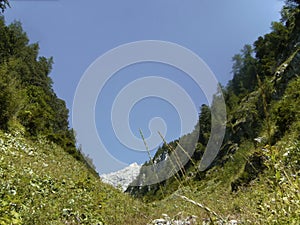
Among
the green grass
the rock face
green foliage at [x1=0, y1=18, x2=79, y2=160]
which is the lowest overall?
the rock face

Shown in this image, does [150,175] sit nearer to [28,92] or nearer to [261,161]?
[261,161]

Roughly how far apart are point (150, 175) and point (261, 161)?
311 inches

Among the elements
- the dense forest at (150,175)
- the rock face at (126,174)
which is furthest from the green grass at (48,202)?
the rock face at (126,174)

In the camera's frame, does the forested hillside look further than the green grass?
No

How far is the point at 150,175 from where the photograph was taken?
293 cm

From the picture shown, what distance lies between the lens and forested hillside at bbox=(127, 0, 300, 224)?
174cm

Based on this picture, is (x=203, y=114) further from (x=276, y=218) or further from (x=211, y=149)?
(x=276, y=218)

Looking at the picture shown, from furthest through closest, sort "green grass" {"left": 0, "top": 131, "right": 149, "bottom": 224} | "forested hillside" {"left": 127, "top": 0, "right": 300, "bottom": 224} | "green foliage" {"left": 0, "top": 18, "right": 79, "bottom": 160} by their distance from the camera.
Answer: "green foliage" {"left": 0, "top": 18, "right": 79, "bottom": 160} → "green grass" {"left": 0, "top": 131, "right": 149, "bottom": 224} → "forested hillside" {"left": 127, "top": 0, "right": 300, "bottom": 224}

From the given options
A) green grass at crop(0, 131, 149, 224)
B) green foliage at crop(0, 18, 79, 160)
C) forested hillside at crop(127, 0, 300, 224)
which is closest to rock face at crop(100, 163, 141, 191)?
forested hillside at crop(127, 0, 300, 224)

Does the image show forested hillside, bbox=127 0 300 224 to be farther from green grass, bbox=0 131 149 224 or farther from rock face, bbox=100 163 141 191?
green grass, bbox=0 131 149 224

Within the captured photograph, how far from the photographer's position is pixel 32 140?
21.9 meters

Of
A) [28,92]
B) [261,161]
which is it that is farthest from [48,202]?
[28,92]

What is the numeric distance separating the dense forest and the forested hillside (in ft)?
0.04

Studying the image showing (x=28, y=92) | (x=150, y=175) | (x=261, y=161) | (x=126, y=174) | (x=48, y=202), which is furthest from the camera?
(x=28, y=92)
